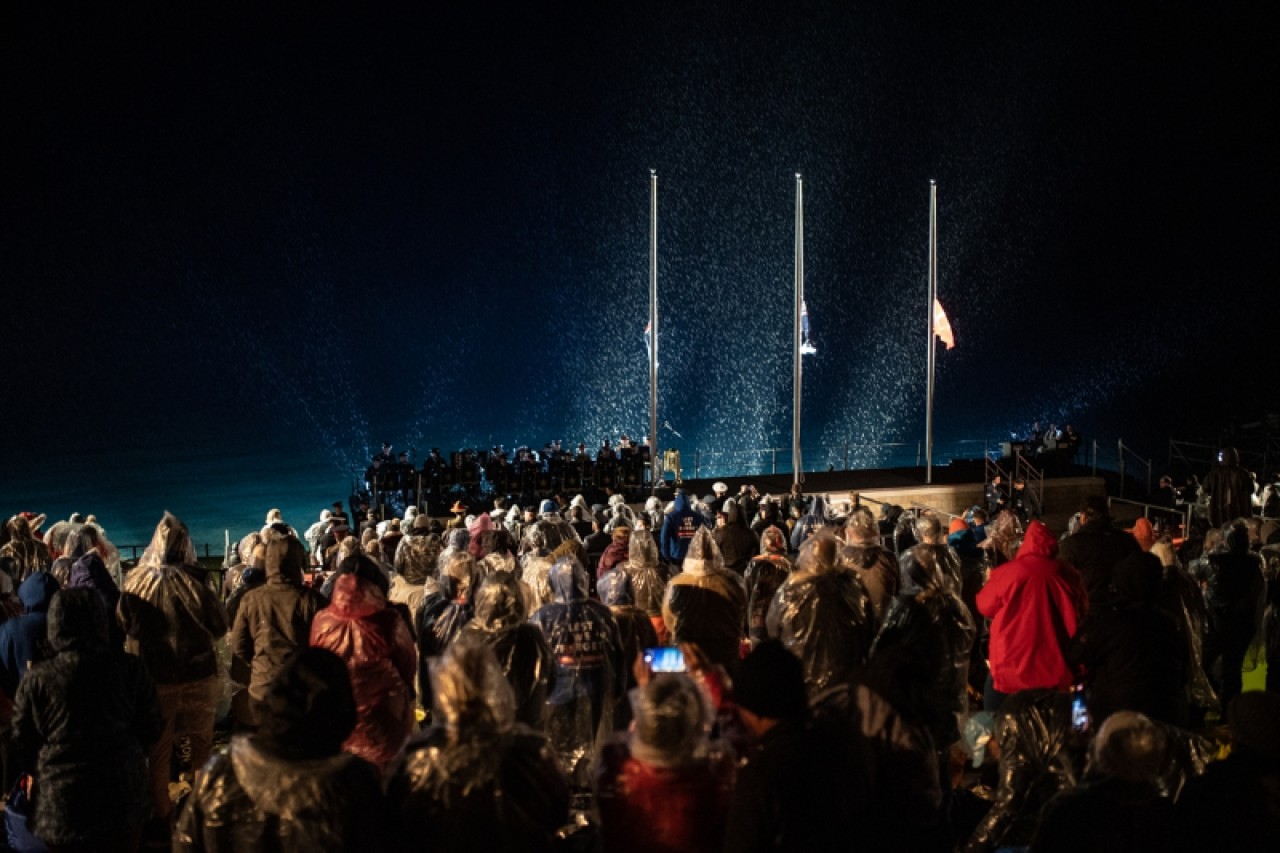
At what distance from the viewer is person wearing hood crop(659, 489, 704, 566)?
1001 centimetres

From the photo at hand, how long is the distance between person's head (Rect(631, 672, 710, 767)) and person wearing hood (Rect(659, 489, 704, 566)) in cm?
676

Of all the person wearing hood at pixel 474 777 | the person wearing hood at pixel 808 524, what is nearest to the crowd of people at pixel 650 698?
the person wearing hood at pixel 474 777

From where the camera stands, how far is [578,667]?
5.23m

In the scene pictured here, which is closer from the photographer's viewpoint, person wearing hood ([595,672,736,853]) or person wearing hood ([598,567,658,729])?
person wearing hood ([595,672,736,853])

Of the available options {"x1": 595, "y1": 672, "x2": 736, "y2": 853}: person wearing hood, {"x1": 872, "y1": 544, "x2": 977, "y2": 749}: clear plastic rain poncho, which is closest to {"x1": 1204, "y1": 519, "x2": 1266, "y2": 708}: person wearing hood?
{"x1": 872, "y1": 544, "x2": 977, "y2": 749}: clear plastic rain poncho

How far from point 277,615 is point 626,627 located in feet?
6.27

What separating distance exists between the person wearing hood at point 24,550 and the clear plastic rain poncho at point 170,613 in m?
2.54

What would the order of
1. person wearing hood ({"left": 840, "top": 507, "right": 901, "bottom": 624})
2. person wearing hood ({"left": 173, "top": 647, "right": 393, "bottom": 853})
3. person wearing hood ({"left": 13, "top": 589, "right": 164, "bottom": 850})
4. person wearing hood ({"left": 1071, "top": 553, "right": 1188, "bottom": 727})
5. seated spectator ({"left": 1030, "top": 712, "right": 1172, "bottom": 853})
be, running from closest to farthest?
person wearing hood ({"left": 173, "top": 647, "right": 393, "bottom": 853})
seated spectator ({"left": 1030, "top": 712, "right": 1172, "bottom": 853})
person wearing hood ({"left": 13, "top": 589, "right": 164, "bottom": 850})
person wearing hood ({"left": 1071, "top": 553, "right": 1188, "bottom": 727})
person wearing hood ({"left": 840, "top": 507, "right": 901, "bottom": 624})

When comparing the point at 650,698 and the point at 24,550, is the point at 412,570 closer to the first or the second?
the point at 24,550

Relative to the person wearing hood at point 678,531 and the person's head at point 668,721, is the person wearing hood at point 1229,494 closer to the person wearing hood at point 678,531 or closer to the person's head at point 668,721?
the person wearing hood at point 678,531

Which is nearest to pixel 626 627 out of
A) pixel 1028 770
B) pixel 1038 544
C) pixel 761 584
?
pixel 761 584

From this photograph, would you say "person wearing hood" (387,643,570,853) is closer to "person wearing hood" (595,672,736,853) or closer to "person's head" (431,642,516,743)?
"person's head" (431,642,516,743)

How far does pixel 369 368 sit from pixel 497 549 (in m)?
70.4

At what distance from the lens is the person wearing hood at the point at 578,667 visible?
5.22 metres
